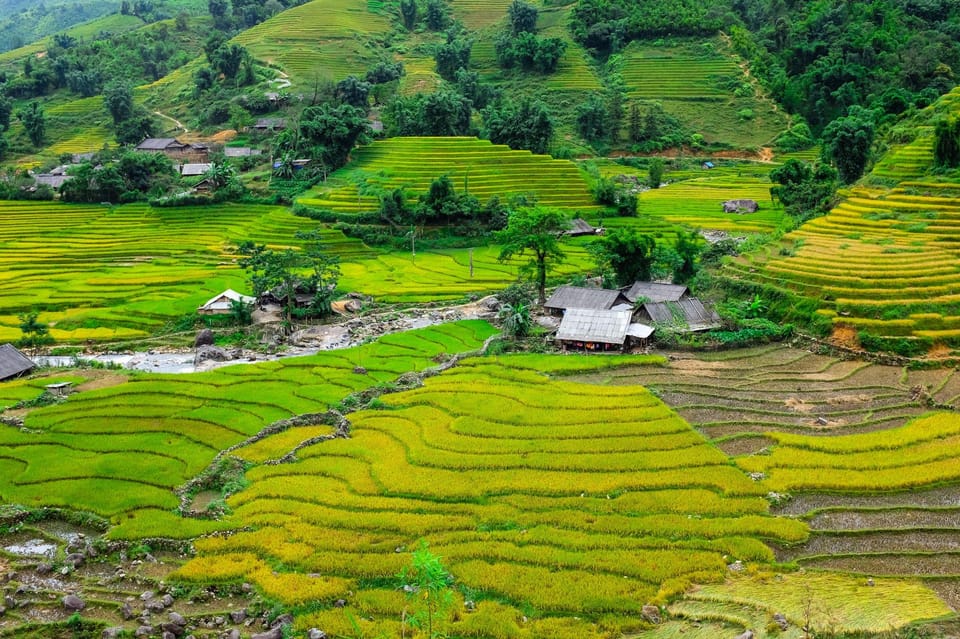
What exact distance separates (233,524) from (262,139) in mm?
66969

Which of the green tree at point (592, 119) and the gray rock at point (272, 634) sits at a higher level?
the green tree at point (592, 119)

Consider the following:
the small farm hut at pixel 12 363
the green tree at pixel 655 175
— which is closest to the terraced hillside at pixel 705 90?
the green tree at pixel 655 175

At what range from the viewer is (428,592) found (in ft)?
47.3

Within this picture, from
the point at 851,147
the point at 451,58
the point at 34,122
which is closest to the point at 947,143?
the point at 851,147

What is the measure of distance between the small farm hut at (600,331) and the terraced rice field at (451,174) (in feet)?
87.4

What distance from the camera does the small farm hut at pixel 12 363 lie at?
33844mm

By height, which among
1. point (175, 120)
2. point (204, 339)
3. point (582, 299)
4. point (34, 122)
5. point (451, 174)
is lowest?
point (204, 339)

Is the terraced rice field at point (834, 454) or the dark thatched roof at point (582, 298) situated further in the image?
the dark thatched roof at point (582, 298)

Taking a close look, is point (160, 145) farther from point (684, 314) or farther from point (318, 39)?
point (684, 314)

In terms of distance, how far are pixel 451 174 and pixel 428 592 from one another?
56.0m

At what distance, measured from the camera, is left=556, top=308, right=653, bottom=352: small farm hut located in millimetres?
37031

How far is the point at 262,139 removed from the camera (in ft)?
266

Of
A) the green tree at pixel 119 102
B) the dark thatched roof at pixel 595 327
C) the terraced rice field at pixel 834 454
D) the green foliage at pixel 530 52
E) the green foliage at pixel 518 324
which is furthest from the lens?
the green foliage at pixel 530 52

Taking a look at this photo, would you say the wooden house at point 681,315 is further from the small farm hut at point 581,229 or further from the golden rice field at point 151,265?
the small farm hut at point 581,229
